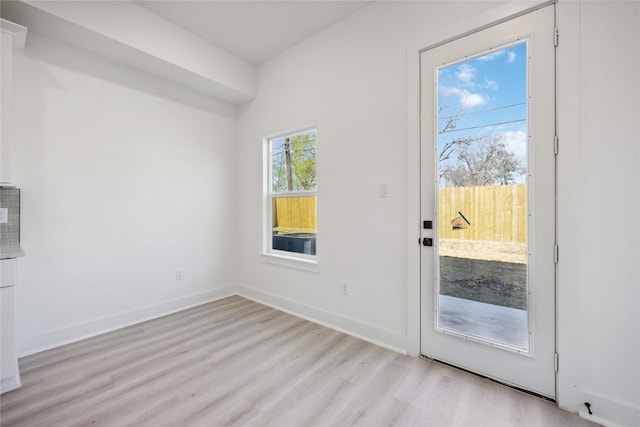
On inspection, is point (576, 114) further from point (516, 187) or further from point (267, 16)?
point (267, 16)

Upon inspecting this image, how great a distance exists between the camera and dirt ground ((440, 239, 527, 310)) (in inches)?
72.5

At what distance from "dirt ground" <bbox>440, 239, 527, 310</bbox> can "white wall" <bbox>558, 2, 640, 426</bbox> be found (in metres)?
0.21

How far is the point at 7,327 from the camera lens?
1.77 m

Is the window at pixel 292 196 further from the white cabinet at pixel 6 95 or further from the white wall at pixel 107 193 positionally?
the white cabinet at pixel 6 95

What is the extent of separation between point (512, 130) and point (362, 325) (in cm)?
196

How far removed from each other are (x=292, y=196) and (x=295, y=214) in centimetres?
22

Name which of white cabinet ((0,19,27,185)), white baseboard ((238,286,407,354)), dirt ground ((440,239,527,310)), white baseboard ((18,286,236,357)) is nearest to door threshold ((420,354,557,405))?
white baseboard ((238,286,407,354))

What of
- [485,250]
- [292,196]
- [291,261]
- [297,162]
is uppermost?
[297,162]

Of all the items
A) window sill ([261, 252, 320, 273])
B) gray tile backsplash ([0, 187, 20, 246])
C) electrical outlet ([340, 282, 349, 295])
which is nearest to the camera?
gray tile backsplash ([0, 187, 20, 246])

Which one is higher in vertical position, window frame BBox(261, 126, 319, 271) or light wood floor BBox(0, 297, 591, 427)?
window frame BBox(261, 126, 319, 271)

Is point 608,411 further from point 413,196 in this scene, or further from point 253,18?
point 253,18

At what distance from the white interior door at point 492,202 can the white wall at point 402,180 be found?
0.32 feet

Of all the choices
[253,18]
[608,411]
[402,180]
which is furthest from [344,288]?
[253,18]

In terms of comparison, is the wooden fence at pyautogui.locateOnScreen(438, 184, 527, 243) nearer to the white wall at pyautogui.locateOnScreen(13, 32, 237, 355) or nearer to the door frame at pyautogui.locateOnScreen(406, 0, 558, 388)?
the door frame at pyautogui.locateOnScreen(406, 0, 558, 388)
